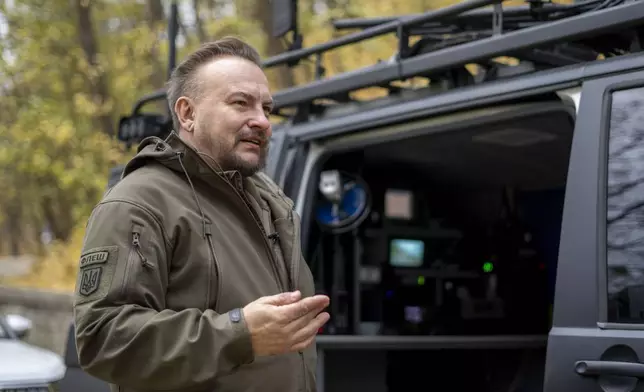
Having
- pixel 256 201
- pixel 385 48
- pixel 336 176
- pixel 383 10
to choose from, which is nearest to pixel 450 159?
pixel 336 176

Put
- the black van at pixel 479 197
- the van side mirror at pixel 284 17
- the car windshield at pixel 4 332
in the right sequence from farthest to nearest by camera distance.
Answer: the car windshield at pixel 4 332 < the van side mirror at pixel 284 17 < the black van at pixel 479 197

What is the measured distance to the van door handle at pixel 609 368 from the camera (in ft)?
6.92

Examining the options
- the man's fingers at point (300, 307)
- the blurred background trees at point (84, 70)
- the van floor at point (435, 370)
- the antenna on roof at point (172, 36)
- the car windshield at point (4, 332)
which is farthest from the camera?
the blurred background trees at point (84, 70)

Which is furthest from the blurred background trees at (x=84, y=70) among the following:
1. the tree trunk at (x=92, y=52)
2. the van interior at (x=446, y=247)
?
the van interior at (x=446, y=247)

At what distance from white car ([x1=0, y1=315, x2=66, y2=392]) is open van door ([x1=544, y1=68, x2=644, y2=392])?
119 inches

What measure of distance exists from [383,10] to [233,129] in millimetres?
8980

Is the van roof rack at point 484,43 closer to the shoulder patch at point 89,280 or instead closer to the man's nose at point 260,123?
the man's nose at point 260,123

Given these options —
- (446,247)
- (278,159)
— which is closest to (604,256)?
(278,159)

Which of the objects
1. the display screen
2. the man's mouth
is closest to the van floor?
the display screen

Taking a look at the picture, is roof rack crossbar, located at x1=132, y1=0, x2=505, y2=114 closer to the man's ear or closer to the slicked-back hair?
the slicked-back hair

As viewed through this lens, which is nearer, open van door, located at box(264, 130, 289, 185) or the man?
the man

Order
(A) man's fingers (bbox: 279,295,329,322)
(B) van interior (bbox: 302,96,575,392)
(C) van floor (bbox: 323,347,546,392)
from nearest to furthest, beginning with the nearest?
(A) man's fingers (bbox: 279,295,329,322)
(B) van interior (bbox: 302,96,575,392)
(C) van floor (bbox: 323,347,546,392)

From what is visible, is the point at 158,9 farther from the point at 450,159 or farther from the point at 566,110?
the point at 566,110

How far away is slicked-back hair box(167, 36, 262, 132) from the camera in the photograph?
207cm
